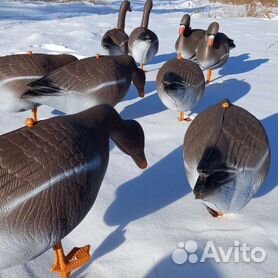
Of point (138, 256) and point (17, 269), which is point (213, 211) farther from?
point (17, 269)

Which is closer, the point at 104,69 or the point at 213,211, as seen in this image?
the point at 213,211

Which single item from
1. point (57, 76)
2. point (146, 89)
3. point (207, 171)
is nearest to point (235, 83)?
point (146, 89)

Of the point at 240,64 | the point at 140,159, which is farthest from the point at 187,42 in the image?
the point at 140,159

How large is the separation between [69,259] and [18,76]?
1.79 m

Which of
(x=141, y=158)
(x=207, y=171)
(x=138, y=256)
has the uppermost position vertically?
(x=207, y=171)

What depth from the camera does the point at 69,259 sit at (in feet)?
5.85

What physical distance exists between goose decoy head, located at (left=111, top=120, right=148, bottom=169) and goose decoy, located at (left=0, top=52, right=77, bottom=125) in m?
1.24

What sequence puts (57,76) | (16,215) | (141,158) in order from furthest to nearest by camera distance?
1. (57,76)
2. (141,158)
3. (16,215)

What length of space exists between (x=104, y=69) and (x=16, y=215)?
6.03ft

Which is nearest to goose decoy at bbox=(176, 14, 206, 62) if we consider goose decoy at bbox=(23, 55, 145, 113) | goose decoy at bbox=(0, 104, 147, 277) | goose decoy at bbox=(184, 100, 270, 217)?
goose decoy at bbox=(23, 55, 145, 113)

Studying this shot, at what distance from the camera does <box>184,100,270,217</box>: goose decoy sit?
176 cm

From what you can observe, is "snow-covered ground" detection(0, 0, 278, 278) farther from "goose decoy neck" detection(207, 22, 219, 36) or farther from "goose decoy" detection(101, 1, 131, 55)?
"goose decoy" detection(101, 1, 131, 55)

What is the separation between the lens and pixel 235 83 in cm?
480

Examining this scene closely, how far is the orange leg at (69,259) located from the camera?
175cm
